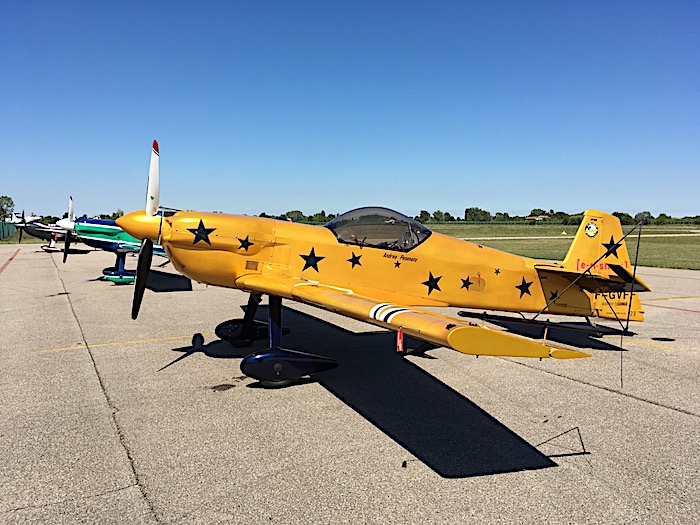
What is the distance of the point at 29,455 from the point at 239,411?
2015mm

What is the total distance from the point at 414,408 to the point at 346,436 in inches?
43.9

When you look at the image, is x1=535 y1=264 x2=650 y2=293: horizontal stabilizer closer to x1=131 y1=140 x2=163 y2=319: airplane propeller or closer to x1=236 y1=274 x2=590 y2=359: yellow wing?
x1=236 y1=274 x2=590 y2=359: yellow wing

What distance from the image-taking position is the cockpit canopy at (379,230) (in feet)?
23.0

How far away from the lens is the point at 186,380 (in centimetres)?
624

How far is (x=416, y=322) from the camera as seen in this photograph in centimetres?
410

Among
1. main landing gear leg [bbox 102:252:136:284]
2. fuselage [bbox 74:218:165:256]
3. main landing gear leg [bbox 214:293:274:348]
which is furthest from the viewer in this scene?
fuselage [bbox 74:218:165:256]

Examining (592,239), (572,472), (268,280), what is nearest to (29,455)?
(268,280)

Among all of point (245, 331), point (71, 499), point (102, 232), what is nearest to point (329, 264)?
point (245, 331)

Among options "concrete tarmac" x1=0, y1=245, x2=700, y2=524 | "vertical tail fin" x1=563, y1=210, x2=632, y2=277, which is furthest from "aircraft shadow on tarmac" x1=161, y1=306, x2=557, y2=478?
"vertical tail fin" x1=563, y1=210, x2=632, y2=277

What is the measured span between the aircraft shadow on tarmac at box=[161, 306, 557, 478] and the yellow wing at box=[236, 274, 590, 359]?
1.15 meters

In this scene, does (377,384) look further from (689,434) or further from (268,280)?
(689,434)

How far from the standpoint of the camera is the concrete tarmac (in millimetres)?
3475

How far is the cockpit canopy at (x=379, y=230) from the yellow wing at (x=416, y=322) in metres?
0.90

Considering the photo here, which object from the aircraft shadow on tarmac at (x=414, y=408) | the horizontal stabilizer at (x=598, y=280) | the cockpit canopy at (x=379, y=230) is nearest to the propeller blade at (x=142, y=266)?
the aircraft shadow on tarmac at (x=414, y=408)
